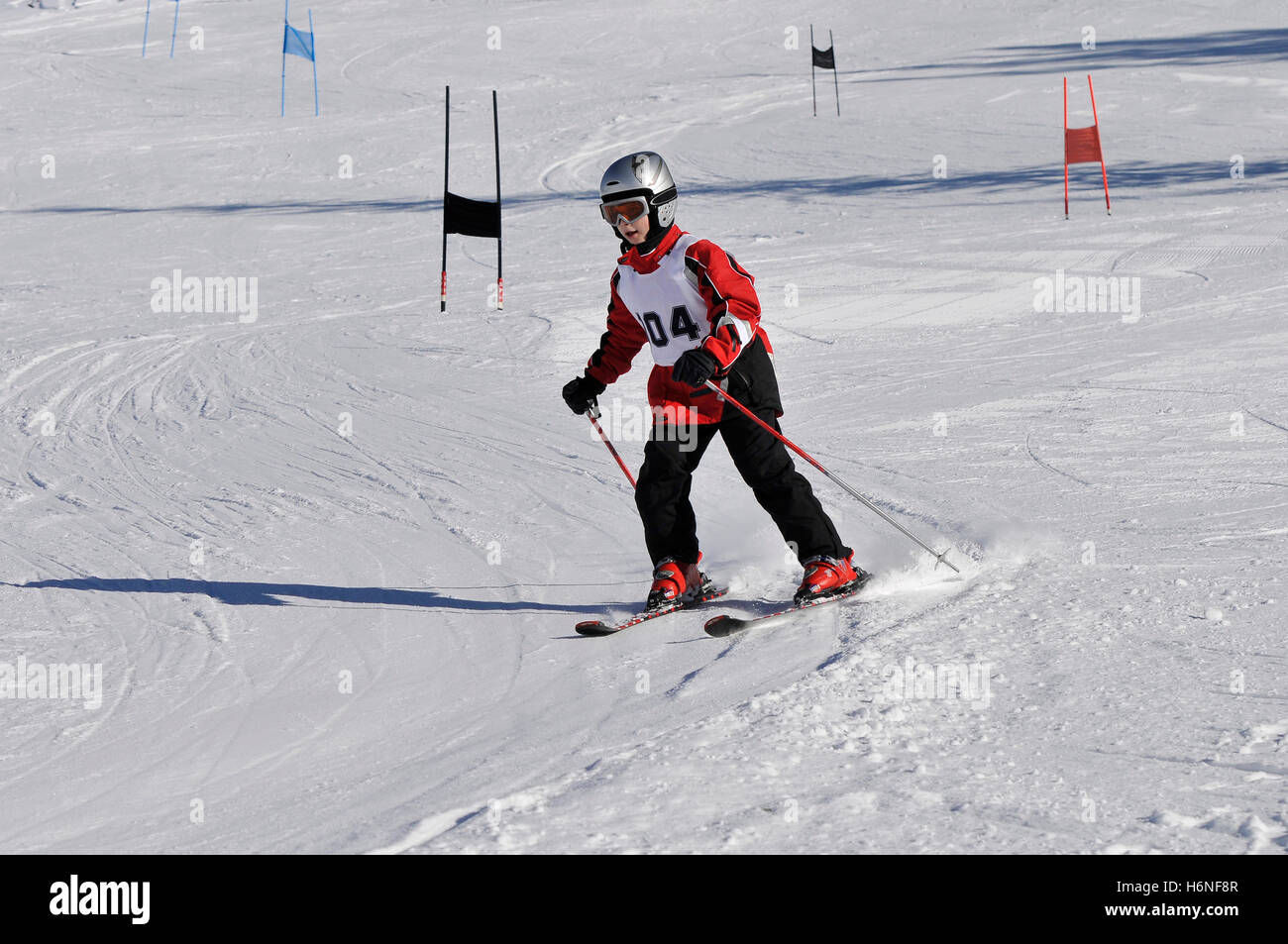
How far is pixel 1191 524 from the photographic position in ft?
18.8

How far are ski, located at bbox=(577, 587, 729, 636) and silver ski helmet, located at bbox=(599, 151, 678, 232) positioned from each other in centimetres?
139

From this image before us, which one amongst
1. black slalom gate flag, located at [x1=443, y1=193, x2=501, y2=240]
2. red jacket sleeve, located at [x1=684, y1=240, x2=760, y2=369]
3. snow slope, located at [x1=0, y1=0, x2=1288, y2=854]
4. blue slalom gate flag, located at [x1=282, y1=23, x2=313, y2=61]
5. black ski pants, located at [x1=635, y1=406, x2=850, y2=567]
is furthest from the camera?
blue slalom gate flag, located at [x1=282, y1=23, x2=313, y2=61]

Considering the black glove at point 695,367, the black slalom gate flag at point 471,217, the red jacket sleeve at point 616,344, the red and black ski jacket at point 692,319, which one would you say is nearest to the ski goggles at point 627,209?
the red and black ski jacket at point 692,319

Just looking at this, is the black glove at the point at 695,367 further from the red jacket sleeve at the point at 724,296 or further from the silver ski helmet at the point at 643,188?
the silver ski helmet at the point at 643,188

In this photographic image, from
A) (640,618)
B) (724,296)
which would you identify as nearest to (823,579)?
(640,618)

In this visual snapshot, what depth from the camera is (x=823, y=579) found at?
198 inches

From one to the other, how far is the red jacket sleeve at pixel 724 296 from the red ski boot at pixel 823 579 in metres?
0.83

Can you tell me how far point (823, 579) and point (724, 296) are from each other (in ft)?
3.56

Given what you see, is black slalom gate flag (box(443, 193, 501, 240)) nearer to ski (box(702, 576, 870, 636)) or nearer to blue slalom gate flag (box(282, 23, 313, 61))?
ski (box(702, 576, 870, 636))

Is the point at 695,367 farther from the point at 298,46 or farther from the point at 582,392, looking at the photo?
the point at 298,46

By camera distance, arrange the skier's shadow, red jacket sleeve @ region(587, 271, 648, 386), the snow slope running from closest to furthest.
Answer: the snow slope → red jacket sleeve @ region(587, 271, 648, 386) → the skier's shadow

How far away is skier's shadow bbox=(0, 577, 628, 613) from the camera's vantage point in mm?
5402

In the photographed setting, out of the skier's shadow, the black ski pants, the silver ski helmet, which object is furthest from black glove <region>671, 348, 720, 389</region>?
the skier's shadow

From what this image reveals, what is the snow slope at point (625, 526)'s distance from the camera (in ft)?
11.6
